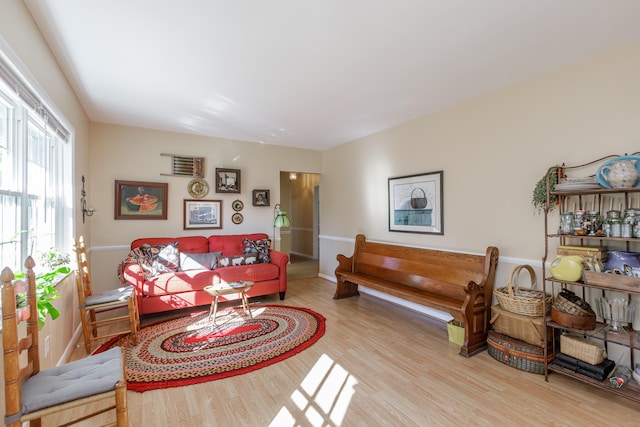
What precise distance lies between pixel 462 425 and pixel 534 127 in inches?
103

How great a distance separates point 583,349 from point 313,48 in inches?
122

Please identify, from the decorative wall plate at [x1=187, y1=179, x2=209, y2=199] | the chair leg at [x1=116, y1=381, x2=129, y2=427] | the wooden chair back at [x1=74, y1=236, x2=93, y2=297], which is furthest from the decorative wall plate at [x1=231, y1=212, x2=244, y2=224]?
the chair leg at [x1=116, y1=381, x2=129, y2=427]

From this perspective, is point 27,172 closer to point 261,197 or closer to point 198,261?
point 198,261

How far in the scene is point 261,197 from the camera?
5391 mm

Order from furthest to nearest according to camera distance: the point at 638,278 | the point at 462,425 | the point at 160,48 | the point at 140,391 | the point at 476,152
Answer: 1. the point at 476,152
2. the point at 160,48
3. the point at 140,391
4. the point at 638,278
5. the point at 462,425

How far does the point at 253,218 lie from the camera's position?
5359 millimetres

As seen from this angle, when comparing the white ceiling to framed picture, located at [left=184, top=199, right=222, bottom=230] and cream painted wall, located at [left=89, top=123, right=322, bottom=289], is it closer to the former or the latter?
cream painted wall, located at [left=89, top=123, right=322, bottom=289]

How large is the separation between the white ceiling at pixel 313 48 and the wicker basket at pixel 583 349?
7.53 ft

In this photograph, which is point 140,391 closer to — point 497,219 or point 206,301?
point 206,301

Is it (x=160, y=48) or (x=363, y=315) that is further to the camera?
(x=363, y=315)

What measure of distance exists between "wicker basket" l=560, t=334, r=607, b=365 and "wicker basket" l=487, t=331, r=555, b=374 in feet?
0.49

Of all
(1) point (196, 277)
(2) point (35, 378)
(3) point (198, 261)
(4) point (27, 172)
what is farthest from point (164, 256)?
(2) point (35, 378)

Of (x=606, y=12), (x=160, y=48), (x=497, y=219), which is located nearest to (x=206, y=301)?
(x=160, y=48)

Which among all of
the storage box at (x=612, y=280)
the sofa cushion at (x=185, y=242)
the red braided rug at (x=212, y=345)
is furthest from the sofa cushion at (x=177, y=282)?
the storage box at (x=612, y=280)
